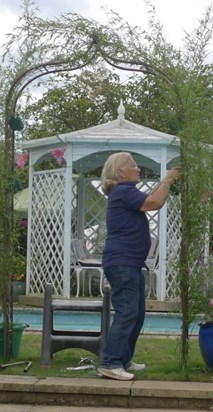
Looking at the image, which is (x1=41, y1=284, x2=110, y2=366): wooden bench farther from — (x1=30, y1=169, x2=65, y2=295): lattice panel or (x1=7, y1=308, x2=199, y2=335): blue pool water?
(x1=30, y1=169, x2=65, y2=295): lattice panel

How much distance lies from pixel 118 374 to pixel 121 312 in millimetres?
424

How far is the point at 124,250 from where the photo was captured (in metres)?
6.04

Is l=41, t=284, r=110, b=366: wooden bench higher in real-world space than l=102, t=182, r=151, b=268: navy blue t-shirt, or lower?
lower

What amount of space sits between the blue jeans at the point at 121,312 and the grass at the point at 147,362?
8.1 inches

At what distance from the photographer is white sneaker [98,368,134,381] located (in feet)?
19.5

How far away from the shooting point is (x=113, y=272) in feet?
19.9

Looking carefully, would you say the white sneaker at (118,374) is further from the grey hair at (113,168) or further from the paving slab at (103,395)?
the grey hair at (113,168)

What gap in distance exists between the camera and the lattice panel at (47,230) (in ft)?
40.6

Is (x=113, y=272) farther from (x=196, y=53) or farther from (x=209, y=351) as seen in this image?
(x=196, y=53)

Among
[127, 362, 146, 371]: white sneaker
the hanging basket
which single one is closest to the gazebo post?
the hanging basket

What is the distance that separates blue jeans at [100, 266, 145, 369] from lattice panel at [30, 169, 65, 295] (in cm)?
618

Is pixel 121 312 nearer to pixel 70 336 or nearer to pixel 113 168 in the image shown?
pixel 70 336

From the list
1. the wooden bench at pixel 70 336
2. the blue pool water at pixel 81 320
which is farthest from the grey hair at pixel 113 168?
the blue pool water at pixel 81 320

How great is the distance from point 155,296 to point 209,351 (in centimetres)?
631
